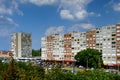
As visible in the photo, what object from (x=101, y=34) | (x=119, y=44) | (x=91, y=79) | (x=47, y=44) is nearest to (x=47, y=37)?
(x=47, y=44)

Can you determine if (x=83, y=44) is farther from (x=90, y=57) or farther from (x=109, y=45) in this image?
(x=90, y=57)

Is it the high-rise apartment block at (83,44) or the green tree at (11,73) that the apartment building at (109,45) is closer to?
the high-rise apartment block at (83,44)

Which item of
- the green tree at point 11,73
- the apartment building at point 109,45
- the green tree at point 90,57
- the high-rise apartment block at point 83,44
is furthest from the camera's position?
the apartment building at point 109,45

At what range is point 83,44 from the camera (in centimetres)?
14750

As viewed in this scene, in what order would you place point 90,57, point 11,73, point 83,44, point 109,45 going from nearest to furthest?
point 11,73, point 90,57, point 109,45, point 83,44

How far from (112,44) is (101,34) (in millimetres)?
9709

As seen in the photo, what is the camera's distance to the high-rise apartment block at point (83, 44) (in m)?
127

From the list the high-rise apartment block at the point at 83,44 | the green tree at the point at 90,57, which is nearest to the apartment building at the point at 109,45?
the high-rise apartment block at the point at 83,44

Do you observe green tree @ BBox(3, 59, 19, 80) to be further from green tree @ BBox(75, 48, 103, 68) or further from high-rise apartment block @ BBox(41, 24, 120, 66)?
high-rise apartment block @ BBox(41, 24, 120, 66)

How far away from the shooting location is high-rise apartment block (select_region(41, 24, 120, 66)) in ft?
417

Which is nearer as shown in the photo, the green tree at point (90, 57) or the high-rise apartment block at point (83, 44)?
the green tree at point (90, 57)

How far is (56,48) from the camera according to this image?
16738 cm

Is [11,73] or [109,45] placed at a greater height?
[109,45]

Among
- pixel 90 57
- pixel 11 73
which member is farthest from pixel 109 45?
pixel 11 73
